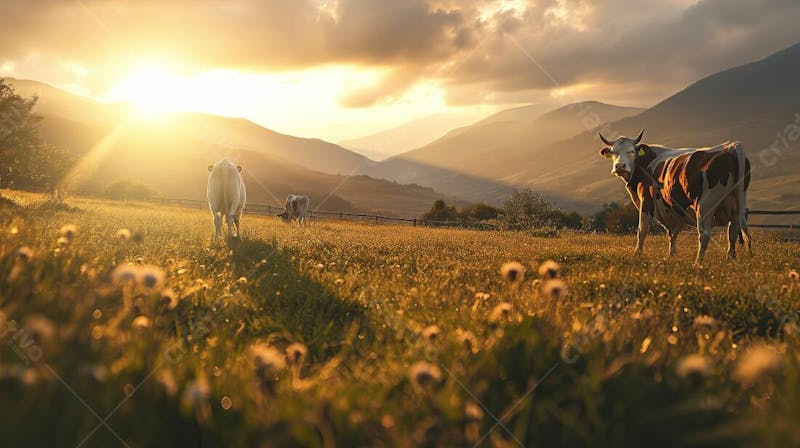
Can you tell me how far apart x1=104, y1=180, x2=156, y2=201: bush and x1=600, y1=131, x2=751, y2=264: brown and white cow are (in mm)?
61491

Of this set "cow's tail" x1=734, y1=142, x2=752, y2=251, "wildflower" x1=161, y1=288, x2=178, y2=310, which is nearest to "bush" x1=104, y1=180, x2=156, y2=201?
"cow's tail" x1=734, y1=142, x2=752, y2=251

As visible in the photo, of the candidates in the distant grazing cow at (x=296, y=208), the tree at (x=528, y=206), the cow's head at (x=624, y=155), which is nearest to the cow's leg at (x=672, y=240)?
the cow's head at (x=624, y=155)

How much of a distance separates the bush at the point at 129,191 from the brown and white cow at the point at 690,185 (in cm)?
6149

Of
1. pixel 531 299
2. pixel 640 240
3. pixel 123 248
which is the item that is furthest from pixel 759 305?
pixel 123 248

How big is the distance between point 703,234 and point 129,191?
6614cm

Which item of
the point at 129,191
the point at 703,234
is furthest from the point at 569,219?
the point at 129,191

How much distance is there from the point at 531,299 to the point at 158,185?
150 meters

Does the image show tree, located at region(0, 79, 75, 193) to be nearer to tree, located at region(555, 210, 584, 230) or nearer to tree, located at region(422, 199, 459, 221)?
tree, located at region(422, 199, 459, 221)

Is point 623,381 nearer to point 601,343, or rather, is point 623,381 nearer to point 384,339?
point 601,343

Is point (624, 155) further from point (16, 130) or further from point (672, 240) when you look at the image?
point (16, 130)

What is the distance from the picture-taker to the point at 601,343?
120 inches

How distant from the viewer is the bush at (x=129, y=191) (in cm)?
6358

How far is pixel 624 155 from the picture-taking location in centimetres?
1384

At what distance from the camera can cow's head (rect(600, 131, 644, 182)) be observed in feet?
44.9
